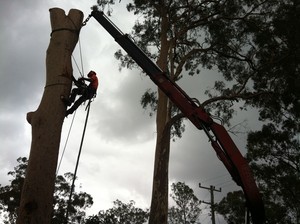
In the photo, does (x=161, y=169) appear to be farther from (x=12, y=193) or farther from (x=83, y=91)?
(x=12, y=193)

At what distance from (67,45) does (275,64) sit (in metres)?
9.35

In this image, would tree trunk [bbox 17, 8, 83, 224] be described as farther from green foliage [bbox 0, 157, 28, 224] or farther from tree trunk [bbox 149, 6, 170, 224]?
green foliage [bbox 0, 157, 28, 224]

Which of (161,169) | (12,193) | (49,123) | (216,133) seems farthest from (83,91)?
(12,193)

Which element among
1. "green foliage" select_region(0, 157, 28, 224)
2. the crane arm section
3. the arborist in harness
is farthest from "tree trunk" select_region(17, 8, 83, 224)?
"green foliage" select_region(0, 157, 28, 224)

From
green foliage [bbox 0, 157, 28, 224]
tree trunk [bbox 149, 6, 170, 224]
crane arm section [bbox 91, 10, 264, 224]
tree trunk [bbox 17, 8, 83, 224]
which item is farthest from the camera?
green foliage [bbox 0, 157, 28, 224]

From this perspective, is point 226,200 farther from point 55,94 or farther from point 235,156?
point 55,94

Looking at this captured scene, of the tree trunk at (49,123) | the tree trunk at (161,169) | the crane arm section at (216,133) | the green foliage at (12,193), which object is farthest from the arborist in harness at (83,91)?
the green foliage at (12,193)

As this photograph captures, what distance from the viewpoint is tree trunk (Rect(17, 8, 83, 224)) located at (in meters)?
3.48

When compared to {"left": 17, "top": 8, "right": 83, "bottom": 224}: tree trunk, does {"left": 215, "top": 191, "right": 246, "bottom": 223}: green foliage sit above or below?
above

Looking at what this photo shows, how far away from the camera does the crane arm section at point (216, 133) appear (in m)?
5.15

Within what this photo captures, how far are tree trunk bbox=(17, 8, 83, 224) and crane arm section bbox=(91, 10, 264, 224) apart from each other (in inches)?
72.0

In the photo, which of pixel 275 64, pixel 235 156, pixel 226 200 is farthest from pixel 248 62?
pixel 226 200

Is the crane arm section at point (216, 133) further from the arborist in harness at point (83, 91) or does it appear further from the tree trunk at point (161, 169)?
the tree trunk at point (161, 169)

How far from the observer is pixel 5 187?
25297 millimetres
